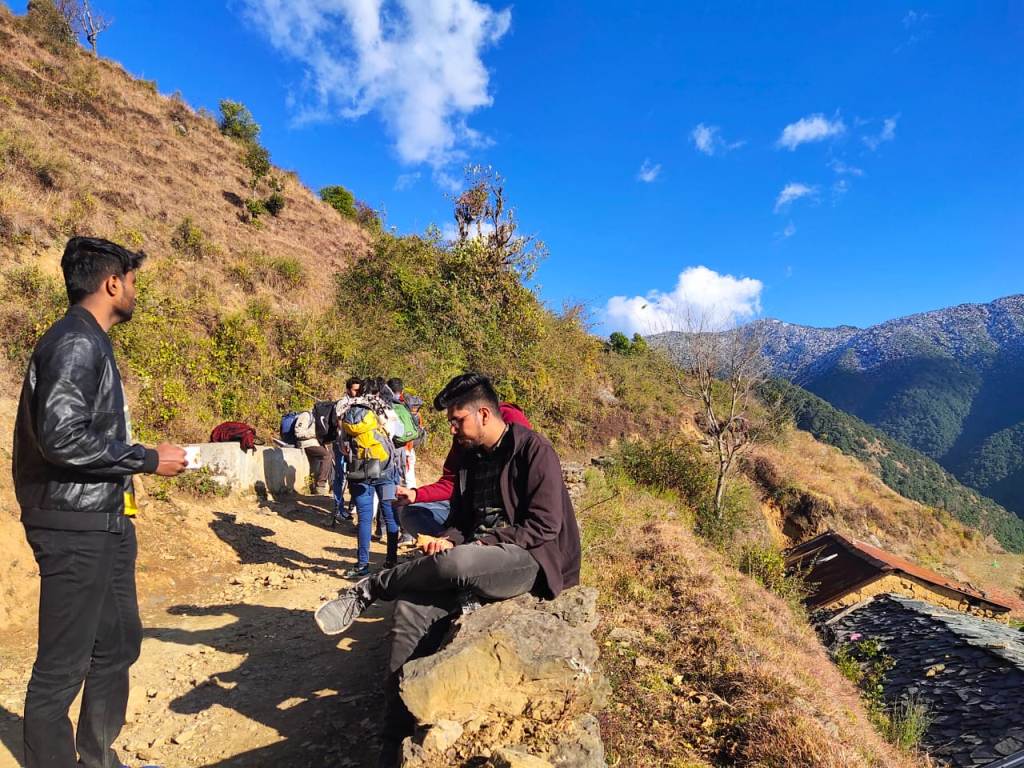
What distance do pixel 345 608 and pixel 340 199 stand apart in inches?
970

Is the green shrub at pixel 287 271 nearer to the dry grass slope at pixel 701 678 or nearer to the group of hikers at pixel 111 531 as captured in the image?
the dry grass slope at pixel 701 678

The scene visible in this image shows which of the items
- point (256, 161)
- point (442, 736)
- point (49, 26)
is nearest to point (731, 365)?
point (442, 736)

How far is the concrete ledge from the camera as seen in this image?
661 centimetres

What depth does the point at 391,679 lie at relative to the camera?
7.86ft

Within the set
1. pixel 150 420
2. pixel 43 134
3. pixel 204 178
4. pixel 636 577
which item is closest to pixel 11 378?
pixel 150 420

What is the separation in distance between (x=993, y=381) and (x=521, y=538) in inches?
6587

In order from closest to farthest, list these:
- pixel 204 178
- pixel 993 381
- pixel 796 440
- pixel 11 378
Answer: pixel 11 378, pixel 204 178, pixel 796 440, pixel 993 381

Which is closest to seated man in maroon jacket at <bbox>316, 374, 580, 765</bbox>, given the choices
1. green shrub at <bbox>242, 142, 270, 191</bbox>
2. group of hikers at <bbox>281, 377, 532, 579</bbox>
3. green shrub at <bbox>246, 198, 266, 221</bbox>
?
group of hikers at <bbox>281, 377, 532, 579</bbox>

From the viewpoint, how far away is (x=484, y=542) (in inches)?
103

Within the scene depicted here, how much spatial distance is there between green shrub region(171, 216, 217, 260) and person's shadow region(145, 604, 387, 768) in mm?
10468

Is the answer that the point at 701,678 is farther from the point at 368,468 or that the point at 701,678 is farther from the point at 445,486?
the point at 368,468

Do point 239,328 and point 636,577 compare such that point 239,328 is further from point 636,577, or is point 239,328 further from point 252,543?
point 636,577

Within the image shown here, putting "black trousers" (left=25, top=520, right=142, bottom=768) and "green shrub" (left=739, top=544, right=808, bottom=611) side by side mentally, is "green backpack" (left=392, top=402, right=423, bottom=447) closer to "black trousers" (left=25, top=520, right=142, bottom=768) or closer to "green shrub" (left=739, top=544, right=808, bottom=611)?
"black trousers" (left=25, top=520, right=142, bottom=768)

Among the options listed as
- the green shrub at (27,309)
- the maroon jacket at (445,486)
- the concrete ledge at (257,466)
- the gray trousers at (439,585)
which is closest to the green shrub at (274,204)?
the green shrub at (27,309)
